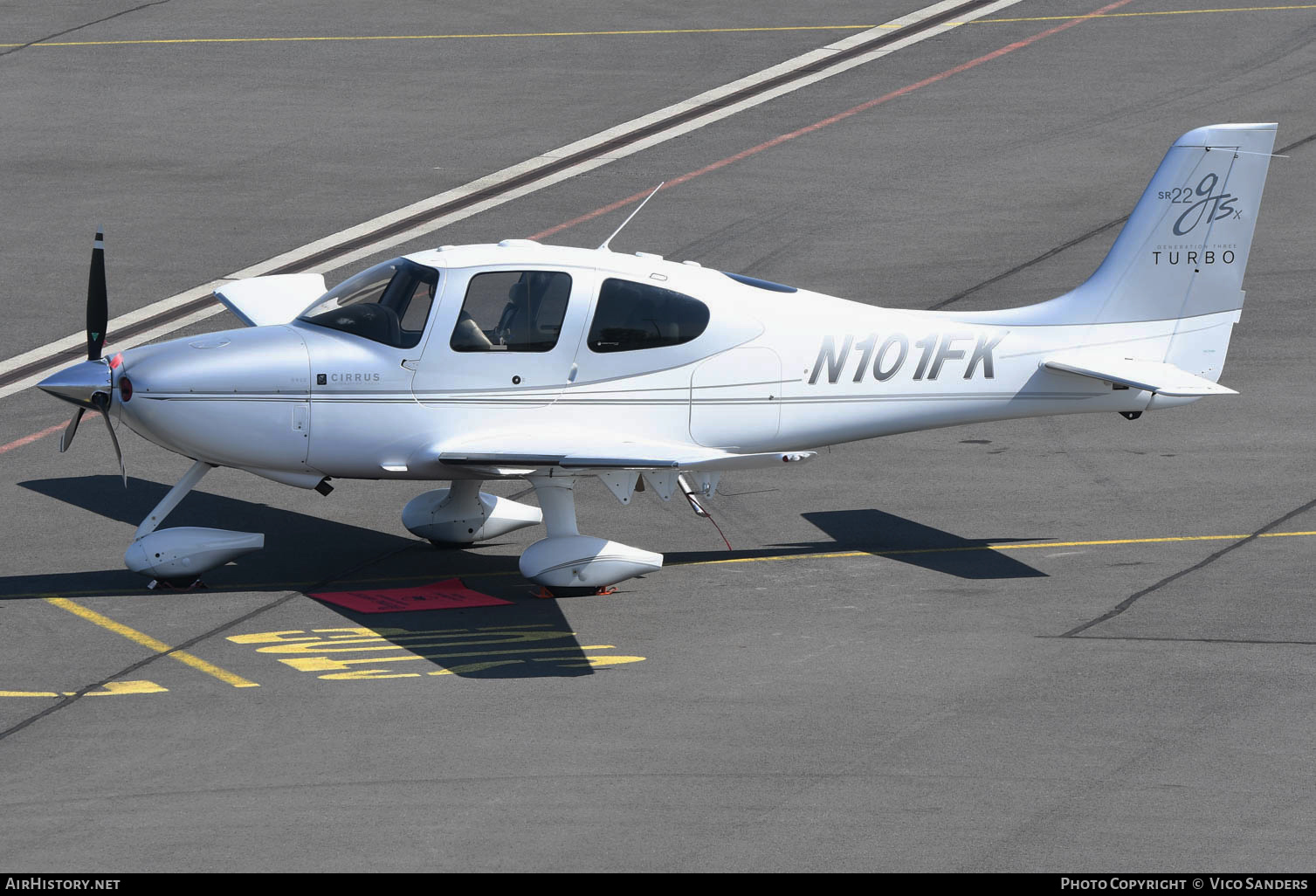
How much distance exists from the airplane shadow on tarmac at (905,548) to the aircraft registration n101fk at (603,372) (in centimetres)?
99

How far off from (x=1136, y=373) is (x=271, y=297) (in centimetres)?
856

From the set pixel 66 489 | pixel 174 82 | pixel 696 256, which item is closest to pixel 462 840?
→ pixel 66 489

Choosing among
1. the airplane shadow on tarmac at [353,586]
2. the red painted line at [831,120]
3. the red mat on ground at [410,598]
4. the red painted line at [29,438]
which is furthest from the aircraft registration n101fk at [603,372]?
the red painted line at [831,120]

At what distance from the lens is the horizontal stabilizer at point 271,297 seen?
16.8m

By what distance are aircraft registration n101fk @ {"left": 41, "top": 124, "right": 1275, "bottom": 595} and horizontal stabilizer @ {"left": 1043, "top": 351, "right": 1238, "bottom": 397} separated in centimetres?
3

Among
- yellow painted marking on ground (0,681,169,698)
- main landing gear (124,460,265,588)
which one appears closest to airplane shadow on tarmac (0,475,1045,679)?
main landing gear (124,460,265,588)

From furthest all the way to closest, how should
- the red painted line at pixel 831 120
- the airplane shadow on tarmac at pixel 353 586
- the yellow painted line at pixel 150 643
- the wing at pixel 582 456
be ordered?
the red painted line at pixel 831 120 → the wing at pixel 582 456 → the airplane shadow on tarmac at pixel 353 586 → the yellow painted line at pixel 150 643

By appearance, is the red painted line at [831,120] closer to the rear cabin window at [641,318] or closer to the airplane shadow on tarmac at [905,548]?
the airplane shadow on tarmac at [905,548]

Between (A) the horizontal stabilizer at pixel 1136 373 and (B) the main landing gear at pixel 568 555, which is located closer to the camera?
(B) the main landing gear at pixel 568 555

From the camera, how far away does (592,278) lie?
1455 centimetres

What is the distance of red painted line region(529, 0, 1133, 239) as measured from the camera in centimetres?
2585

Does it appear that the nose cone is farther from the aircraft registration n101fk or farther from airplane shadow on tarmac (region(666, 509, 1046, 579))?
airplane shadow on tarmac (region(666, 509, 1046, 579))

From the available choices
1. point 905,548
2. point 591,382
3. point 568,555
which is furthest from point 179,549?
point 905,548

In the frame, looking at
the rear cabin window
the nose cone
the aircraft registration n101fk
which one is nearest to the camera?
the nose cone
